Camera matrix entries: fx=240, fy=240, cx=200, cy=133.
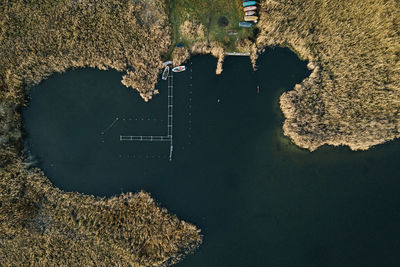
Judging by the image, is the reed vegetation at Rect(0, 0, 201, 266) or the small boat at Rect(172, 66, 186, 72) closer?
the reed vegetation at Rect(0, 0, 201, 266)

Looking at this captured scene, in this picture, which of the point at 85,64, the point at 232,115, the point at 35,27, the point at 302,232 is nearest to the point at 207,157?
the point at 232,115

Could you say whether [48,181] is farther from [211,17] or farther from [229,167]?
[211,17]

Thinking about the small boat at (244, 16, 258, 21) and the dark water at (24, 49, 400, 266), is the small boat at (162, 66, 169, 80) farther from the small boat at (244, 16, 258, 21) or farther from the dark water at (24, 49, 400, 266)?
the small boat at (244, 16, 258, 21)

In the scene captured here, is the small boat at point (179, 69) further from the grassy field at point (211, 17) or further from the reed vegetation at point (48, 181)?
the grassy field at point (211, 17)

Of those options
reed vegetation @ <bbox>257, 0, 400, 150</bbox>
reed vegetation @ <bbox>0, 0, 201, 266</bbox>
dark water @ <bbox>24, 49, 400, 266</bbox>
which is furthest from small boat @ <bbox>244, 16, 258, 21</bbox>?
reed vegetation @ <bbox>0, 0, 201, 266</bbox>

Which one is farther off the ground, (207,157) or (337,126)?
(337,126)

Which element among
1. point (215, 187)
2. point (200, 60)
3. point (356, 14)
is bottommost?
point (215, 187)

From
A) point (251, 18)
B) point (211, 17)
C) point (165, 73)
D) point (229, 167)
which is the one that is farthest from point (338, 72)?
point (165, 73)

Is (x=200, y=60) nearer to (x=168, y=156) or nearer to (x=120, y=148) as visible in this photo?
(x=168, y=156)
